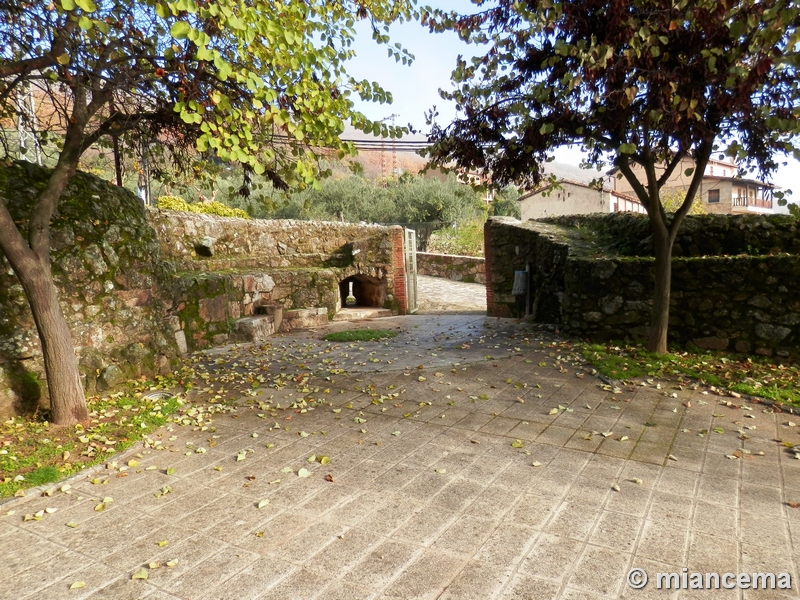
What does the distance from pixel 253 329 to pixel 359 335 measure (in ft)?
5.84

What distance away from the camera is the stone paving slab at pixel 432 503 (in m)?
2.35

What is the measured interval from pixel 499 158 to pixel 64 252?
16.5 feet

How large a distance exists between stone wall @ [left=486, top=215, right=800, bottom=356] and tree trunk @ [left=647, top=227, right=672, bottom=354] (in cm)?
50

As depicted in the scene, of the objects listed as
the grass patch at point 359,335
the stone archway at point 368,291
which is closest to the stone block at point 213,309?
the grass patch at point 359,335

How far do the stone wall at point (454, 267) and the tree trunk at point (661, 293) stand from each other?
40.6 feet

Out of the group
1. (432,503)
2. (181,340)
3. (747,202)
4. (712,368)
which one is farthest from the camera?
(747,202)

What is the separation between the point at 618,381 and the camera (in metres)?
5.52

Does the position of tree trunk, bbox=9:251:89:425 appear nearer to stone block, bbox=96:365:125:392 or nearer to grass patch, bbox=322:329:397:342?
stone block, bbox=96:365:125:392

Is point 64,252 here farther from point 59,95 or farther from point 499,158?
point 499,158

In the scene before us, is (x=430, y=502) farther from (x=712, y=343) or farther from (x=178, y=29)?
(x=712, y=343)

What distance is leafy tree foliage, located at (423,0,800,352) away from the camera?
15.3ft

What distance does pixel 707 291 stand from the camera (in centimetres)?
656

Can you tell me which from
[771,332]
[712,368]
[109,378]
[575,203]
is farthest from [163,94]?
[575,203]

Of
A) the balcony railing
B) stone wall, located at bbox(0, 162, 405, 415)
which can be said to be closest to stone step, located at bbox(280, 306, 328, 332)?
stone wall, located at bbox(0, 162, 405, 415)
